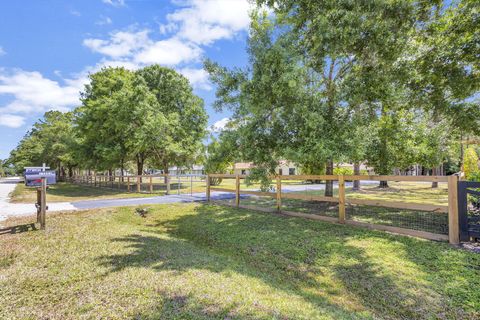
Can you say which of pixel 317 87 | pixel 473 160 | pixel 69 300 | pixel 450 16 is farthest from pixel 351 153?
pixel 473 160

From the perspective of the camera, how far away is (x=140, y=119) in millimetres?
18000

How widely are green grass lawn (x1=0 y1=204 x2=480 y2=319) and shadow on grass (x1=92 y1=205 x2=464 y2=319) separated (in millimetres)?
20

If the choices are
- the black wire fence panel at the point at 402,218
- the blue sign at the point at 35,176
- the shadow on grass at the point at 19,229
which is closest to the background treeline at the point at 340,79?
the black wire fence panel at the point at 402,218

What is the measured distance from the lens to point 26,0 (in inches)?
333

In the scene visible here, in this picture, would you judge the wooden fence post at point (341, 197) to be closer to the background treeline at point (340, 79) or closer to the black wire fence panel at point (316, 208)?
the background treeline at point (340, 79)

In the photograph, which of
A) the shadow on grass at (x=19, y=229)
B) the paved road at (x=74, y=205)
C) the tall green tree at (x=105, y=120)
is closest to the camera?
the shadow on grass at (x=19, y=229)

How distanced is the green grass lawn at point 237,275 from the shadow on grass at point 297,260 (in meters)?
0.02

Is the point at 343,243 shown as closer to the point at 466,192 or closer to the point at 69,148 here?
the point at 466,192

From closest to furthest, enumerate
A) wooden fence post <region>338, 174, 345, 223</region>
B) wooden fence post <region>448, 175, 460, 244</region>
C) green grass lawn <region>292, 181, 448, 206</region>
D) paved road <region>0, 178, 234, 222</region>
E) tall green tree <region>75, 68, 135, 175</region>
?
wooden fence post <region>448, 175, 460, 244</region> < wooden fence post <region>338, 174, 345, 223</region> < paved road <region>0, 178, 234, 222</region> < green grass lawn <region>292, 181, 448, 206</region> < tall green tree <region>75, 68, 135, 175</region>

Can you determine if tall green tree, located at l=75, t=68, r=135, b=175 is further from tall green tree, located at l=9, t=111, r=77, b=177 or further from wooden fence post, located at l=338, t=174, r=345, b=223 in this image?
wooden fence post, located at l=338, t=174, r=345, b=223

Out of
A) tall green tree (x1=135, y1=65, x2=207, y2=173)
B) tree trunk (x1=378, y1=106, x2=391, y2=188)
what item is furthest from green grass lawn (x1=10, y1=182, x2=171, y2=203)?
tree trunk (x1=378, y1=106, x2=391, y2=188)

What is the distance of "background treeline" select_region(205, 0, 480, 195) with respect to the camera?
22.5 ft

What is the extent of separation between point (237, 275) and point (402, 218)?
5613mm

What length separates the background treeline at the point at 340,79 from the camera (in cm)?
685
